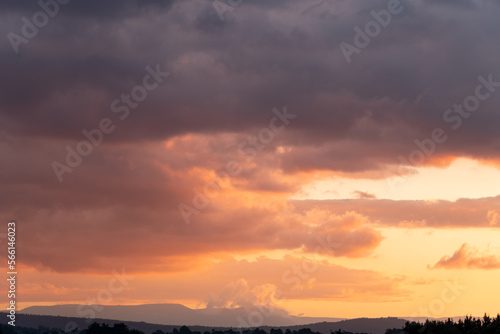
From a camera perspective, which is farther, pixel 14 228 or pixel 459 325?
pixel 459 325

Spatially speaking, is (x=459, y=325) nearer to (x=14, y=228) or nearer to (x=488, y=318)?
(x=488, y=318)

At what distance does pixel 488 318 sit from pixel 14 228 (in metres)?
84.2

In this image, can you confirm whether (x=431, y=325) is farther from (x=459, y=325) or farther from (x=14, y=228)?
(x=14, y=228)

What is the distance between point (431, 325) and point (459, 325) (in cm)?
586

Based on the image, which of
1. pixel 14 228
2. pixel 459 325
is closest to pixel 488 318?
pixel 459 325

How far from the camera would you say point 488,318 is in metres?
144

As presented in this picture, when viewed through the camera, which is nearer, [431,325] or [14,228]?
[14,228]

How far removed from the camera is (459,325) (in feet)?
497

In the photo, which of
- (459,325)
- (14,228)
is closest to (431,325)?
(459,325)

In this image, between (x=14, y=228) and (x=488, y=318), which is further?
(x=488, y=318)

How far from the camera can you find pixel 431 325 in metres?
150

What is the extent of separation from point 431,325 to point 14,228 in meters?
80.6

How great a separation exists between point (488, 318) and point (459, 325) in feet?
27.7

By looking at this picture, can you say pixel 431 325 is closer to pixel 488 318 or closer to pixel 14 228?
pixel 488 318
